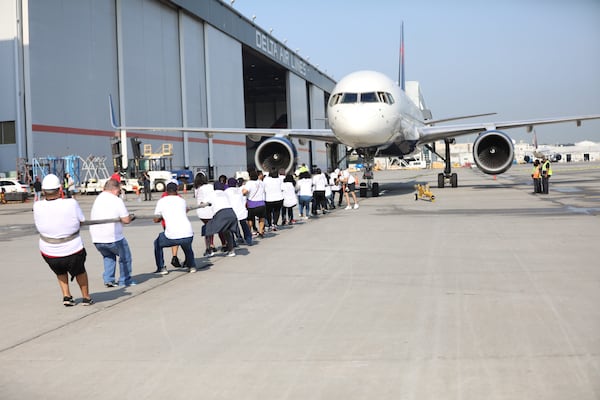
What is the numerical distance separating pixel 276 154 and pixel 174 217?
51.6 ft

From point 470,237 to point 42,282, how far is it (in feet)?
23.7

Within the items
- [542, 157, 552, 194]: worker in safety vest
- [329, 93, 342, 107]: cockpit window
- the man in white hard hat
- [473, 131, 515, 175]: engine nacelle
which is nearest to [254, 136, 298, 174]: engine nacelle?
[329, 93, 342, 107]: cockpit window

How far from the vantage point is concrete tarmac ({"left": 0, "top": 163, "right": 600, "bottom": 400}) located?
4242 mm

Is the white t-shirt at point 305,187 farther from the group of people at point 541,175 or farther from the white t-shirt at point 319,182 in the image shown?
the group of people at point 541,175

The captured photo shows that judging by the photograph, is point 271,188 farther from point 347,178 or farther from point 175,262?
point 347,178

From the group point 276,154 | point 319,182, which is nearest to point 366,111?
point 319,182

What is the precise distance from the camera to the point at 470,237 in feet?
38.2

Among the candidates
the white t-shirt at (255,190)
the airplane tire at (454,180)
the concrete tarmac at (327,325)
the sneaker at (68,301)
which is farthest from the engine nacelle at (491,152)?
the sneaker at (68,301)

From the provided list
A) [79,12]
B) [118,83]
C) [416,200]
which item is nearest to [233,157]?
[118,83]

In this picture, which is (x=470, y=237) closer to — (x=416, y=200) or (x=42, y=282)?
(x=42, y=282)

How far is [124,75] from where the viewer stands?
1535 inches

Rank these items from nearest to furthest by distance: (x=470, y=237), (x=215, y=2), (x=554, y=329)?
(x=554, y=329), (x=470, y=237), (x=215, y=2)

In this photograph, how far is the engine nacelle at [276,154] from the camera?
79.0ft

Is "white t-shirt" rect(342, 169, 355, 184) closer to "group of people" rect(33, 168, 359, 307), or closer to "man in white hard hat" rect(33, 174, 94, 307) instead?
"group of people" rect(33, 168, 359, 307)
